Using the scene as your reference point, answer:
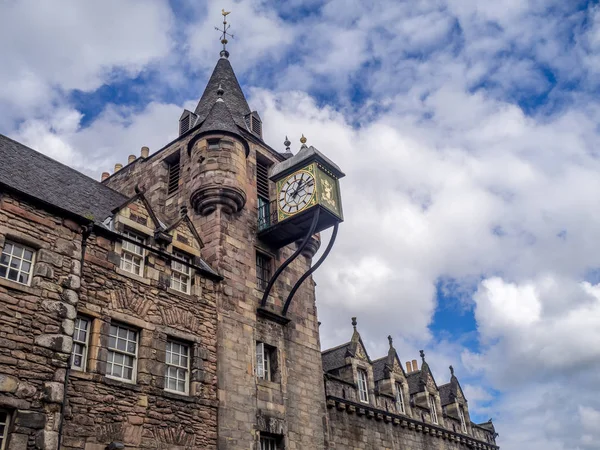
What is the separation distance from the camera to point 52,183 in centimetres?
1509

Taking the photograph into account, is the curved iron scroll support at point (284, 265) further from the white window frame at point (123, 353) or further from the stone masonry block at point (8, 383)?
the stone masonry block at point (8, 383)

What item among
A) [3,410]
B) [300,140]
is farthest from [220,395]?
[300,140]

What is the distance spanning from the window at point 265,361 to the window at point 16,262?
7.14 metres

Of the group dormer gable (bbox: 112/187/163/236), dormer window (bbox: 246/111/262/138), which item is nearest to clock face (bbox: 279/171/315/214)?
dormer window (bbox: 246/111/262/138)

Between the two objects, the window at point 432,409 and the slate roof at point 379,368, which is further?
the window at point 432,409

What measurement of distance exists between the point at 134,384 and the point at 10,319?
326cm

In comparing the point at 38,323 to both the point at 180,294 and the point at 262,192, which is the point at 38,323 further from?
the point at 262,192

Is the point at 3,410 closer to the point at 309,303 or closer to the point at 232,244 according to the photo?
the point at 232,244

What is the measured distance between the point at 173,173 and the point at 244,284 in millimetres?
5712

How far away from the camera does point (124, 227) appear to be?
15281 millimetres

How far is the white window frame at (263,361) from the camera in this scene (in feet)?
56.5

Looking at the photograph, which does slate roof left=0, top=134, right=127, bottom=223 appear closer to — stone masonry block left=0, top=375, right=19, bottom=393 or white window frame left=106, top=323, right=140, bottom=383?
white window frame left=106, top=323, right=140, bottom=383

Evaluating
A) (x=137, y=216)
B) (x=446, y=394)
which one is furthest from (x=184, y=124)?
(x=446, y=394)

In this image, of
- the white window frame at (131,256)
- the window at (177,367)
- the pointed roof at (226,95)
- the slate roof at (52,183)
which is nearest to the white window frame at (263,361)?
the window at (177,367)
